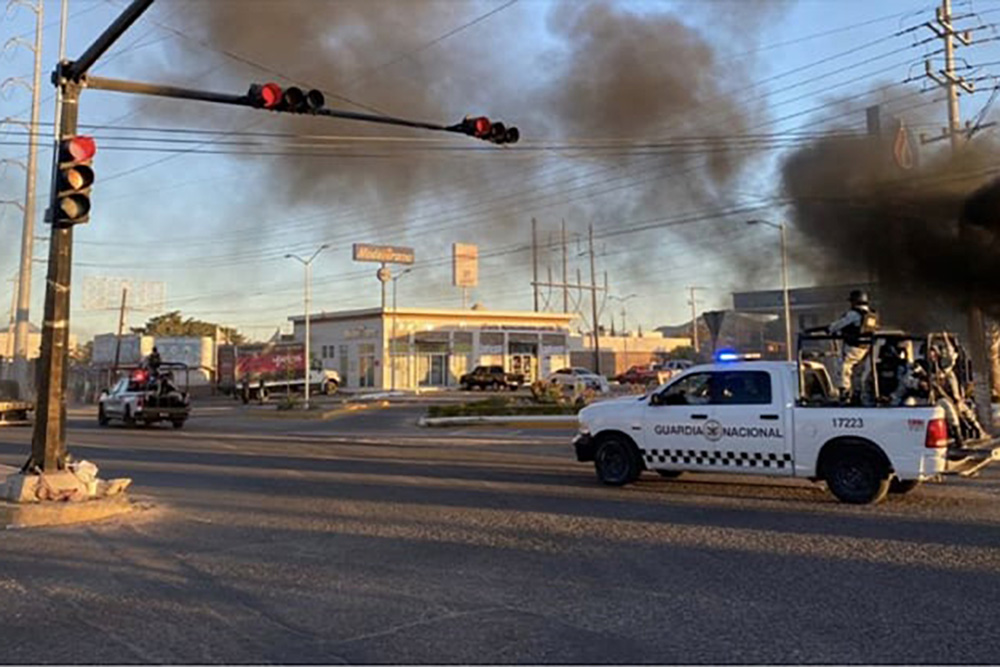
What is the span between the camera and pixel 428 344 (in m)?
54.8

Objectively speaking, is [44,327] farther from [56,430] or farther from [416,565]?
[416,565]

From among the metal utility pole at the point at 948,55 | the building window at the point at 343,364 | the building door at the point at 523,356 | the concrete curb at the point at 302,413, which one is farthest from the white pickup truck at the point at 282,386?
the metal utility pole at the point at 948,55

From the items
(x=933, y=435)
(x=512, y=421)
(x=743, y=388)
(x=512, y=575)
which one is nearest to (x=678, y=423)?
(x=743, y=388)

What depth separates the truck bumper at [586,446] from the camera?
1074 cm

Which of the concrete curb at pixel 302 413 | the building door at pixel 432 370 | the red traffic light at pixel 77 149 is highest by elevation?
the red traffic light at pixel 77 149

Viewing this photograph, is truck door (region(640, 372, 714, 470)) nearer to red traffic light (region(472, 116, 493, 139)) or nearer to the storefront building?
red traffic light (region(472, 116, 493, 139))

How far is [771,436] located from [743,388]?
2.12 feet

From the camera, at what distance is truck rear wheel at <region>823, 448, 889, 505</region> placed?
346 inches

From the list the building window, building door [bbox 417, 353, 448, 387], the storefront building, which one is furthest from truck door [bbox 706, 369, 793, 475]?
the building window

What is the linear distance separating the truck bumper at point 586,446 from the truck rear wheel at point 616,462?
0.07 metres

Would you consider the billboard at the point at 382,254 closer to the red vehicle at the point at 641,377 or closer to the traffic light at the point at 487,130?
the red vehicle at the point at 641,377

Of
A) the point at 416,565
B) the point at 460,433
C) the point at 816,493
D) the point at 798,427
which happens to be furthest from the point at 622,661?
the point at 460,433

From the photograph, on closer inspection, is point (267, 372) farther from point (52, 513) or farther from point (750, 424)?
point (750, 424)

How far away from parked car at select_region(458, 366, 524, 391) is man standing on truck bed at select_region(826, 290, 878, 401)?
125 feet
